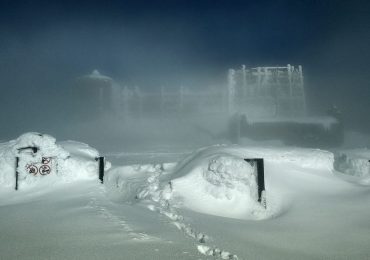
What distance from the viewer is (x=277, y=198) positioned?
919 cm

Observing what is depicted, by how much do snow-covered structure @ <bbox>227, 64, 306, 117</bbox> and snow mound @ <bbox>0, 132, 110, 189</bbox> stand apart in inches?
948

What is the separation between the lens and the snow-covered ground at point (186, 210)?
470 cm

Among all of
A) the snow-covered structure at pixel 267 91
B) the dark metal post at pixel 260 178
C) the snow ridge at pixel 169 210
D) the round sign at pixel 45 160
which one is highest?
the snow-covered structure at pixel 267 91

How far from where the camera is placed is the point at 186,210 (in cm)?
783

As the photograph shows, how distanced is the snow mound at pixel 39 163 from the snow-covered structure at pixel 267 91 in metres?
24.1

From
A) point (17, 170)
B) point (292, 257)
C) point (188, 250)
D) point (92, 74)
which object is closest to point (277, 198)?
point (292, 257)

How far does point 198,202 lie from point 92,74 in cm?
4365

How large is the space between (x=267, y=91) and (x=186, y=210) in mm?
28053

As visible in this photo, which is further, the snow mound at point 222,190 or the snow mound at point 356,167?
the snow mound at point 356,167

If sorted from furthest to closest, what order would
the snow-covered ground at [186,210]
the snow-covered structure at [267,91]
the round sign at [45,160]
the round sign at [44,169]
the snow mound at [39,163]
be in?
the snow-covered structure at [267,91], the round sign at [45,160], the round sign at [44,169], the snow mound at [39,163], the snow-covered ground at [186,210]

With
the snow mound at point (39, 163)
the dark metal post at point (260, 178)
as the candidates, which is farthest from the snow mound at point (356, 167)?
the snow mound at point (39, 163)

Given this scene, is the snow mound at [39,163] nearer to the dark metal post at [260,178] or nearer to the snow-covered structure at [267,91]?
the dark metal post at [260,178]

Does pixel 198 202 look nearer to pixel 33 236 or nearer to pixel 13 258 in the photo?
pixel 33 236

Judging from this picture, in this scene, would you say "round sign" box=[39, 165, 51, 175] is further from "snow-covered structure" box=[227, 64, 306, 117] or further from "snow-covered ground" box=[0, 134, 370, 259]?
"snow-covered structure" box=[227, 64, 306, 117]
